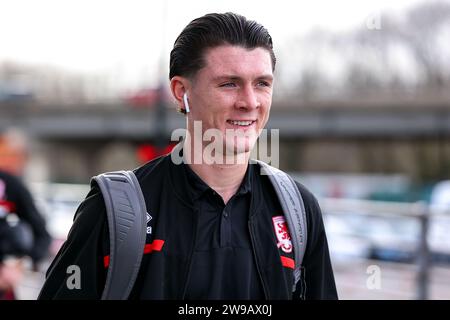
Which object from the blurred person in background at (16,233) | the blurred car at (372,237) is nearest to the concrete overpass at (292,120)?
the blurred car at (372,237)

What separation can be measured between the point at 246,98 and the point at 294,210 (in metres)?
0.39

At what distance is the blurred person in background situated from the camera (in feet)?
13.9

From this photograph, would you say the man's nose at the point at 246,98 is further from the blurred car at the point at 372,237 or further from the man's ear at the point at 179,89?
the blurred car at the point at 372,237

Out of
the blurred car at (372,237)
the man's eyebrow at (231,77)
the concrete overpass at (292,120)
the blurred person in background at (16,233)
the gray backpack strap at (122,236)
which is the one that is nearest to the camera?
the gray backpack strap at (122,236)


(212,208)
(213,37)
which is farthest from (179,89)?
(212,208)

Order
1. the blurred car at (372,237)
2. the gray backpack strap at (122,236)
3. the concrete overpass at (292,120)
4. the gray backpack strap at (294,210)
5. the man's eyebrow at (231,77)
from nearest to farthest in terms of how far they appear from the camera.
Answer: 1. the gray backpack strap at (122,236)
2. the man's eyebrow at (231,77)
3. the gray backpack strap at (294,210)
4. the blurred car at (372,237)
5. the concrete overpass at (292,120)

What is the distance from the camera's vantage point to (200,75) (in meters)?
2.22

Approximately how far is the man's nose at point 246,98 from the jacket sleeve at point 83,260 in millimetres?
491

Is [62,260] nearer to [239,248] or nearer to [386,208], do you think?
[239,248]

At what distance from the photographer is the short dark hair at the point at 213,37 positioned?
2209mm

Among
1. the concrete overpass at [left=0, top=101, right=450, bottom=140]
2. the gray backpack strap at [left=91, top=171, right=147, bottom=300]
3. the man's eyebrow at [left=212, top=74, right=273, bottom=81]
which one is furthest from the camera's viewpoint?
the concrete overpass at [left=0, top=101, right=450, bottom=140]

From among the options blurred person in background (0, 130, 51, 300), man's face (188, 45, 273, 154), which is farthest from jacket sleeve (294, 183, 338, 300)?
blurred person in background (0, 130, 51, 300)

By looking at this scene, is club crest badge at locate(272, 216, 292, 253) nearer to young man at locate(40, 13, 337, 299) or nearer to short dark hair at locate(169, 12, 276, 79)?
young man at locate(40, 13, 337, 299)

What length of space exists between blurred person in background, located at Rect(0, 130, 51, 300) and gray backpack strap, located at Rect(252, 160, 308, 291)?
237 centimetres
